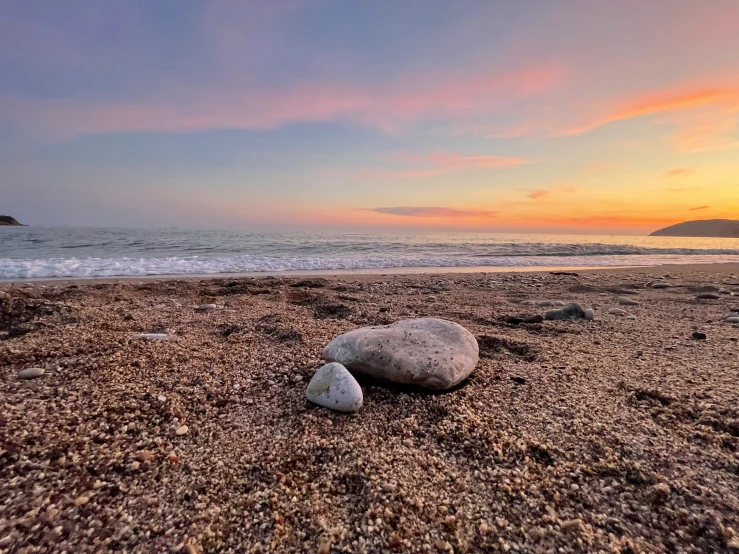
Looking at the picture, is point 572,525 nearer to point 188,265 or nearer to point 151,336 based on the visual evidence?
point 151,336

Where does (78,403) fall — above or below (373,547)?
above

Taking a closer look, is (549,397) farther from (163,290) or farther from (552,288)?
(163,290)

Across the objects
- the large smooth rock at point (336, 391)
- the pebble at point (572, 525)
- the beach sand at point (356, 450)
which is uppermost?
the large smooth rock at point (336, 391)

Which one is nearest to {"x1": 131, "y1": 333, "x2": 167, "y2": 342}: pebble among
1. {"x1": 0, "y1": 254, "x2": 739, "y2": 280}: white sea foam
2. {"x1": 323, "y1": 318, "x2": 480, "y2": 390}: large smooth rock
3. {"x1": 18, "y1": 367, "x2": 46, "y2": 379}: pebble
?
{"x1": 18, "y1": 367, "x2": 46, "y2": 379}: pebble

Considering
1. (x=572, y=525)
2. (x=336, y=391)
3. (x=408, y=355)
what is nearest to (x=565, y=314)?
(x=408, y=355)

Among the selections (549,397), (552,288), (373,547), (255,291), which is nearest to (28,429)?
(373,547)

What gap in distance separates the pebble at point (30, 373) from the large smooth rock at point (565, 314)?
5045 mm

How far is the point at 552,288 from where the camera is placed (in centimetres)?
790

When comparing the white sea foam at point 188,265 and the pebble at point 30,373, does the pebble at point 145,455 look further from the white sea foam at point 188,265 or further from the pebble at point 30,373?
the white sea foam at point 188,265

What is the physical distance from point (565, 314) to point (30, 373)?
5.32 m

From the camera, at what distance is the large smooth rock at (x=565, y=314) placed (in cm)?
488

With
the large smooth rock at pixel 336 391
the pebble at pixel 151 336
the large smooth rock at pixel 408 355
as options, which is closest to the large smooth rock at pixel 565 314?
the large smooth rock at pixel 408 355

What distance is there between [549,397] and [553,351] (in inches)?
43.0

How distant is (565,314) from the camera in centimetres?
491
